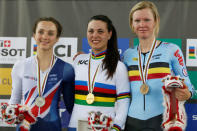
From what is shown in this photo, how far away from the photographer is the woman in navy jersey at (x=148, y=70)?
193 cm

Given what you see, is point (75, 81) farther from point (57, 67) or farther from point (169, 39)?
point (169, 39)

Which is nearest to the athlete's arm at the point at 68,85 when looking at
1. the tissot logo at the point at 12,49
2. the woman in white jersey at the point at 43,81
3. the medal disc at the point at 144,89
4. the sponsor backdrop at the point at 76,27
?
the woman in white jersey at the point at 43,81

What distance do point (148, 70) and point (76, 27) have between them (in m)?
1.54

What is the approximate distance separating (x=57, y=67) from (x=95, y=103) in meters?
0.47

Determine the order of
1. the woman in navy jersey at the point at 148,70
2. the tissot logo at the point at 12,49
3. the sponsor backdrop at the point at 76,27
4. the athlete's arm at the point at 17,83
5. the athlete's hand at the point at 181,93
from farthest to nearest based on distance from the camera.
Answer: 1. the tissot logo at the point at 12,49
2. the sponsor backdrop at the point at 76,27
3. the athlete's arm at the point at 17,83
4. the woman in navy jersey at the point at 148,70
5. the athlete's hand at the point at 181,93

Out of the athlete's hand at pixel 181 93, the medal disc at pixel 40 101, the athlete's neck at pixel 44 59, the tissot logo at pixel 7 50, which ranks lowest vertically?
the medal disc at pixel 40 101

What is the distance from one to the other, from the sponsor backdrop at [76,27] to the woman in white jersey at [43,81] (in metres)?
1.11

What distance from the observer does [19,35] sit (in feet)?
10.8

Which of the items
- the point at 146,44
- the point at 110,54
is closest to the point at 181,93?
the point at 146,44

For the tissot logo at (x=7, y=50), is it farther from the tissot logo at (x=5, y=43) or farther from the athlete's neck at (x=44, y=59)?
the athlete's neck at (x=44, y=59)

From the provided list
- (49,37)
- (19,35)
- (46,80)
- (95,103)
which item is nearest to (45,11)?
(19,35)

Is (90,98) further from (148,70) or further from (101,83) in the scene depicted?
(148,70)

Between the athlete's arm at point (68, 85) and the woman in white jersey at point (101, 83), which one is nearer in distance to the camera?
the woman in white jersey at point (101, 83)

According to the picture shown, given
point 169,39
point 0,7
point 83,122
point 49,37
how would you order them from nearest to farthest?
1. point 83,122
2. point 49,37
3. point 169,39
4. point 0,7
